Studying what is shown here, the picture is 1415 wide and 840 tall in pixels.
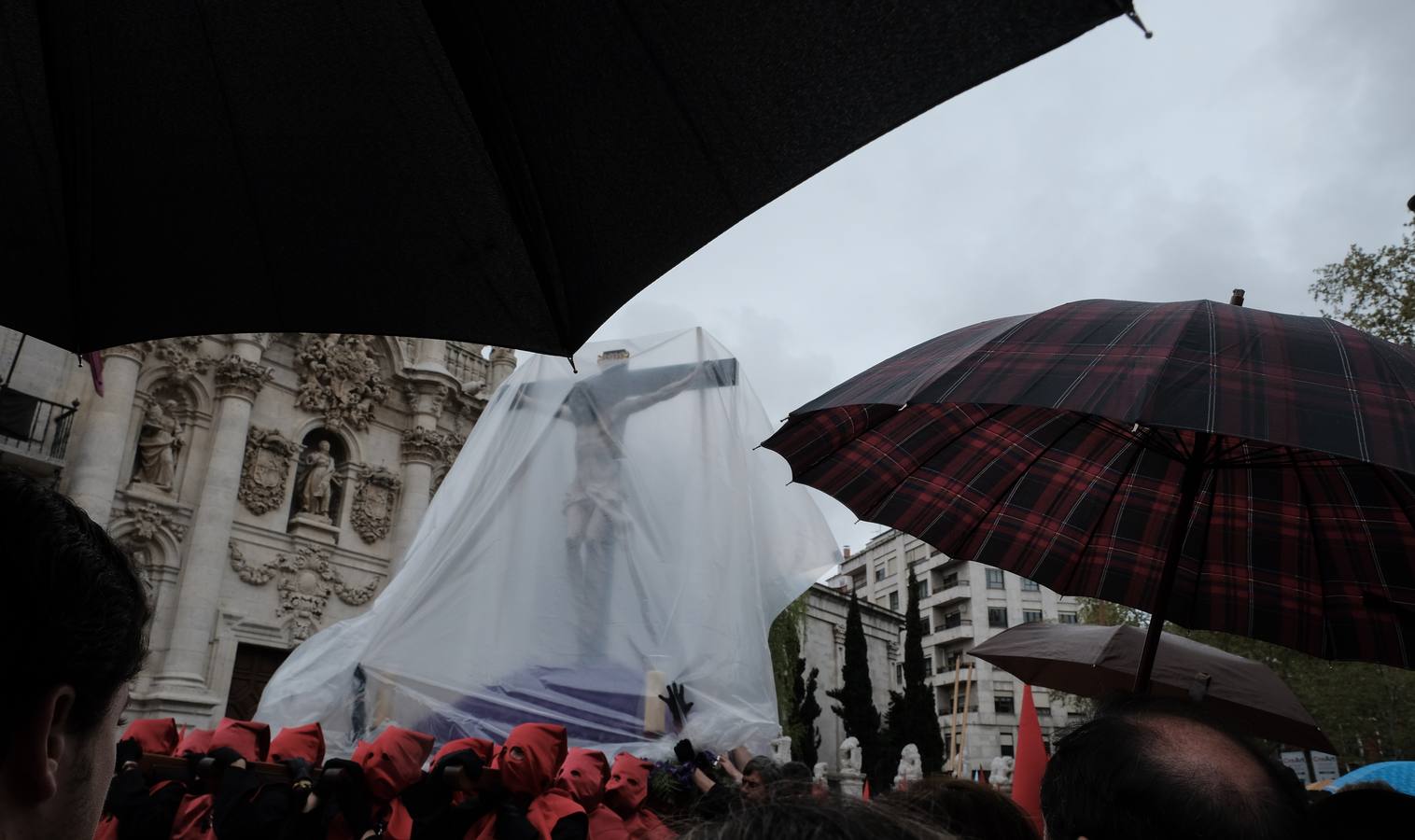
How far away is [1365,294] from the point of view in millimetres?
16422

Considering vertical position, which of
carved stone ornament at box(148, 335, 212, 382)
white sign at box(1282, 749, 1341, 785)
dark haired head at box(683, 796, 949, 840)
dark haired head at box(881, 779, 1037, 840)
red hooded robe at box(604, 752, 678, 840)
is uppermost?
carved stone ornament at box(148, 335, 212, 382)

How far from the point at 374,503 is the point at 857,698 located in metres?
24.9

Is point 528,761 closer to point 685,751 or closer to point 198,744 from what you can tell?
point 685,751

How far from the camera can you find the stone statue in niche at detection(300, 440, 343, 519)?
19094mm

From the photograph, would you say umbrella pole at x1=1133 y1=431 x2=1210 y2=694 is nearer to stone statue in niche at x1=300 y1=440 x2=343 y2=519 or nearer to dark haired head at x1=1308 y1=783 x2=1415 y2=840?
dark haired head at x1=1308 y1=783 x2=1415 y2=840

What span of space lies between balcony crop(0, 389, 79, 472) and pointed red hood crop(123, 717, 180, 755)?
10.7 meters

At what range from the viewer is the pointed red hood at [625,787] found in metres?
4.86

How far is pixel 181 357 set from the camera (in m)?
17.5

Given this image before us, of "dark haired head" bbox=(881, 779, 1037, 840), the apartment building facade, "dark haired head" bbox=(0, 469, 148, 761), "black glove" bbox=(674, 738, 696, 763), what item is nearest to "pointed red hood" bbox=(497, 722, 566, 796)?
"black glove" bbox=(674, 738, 696, 763)

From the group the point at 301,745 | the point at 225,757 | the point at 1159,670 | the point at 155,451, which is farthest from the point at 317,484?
the point at 1159,670

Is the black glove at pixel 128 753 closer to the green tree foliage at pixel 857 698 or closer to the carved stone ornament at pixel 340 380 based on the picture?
the carved stone ornament at pixel 340 380

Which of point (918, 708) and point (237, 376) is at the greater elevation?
point (237, 376)

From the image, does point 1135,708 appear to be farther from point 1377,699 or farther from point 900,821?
point 1377,699

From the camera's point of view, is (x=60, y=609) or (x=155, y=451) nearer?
(x=60, y=609)
